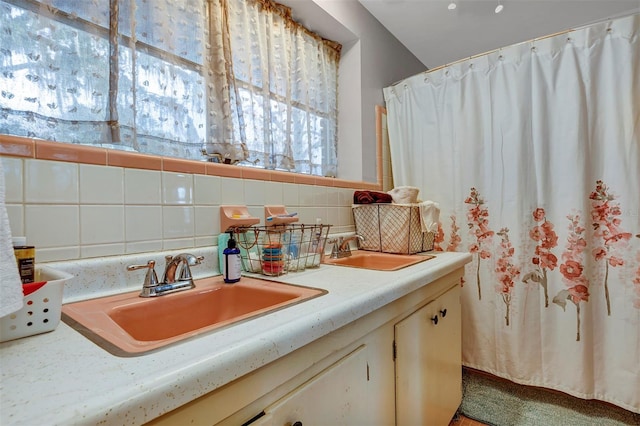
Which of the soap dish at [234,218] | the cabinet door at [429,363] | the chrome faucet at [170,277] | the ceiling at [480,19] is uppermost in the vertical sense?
the ceiling at [480,19]

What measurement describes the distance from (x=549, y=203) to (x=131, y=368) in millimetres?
1805

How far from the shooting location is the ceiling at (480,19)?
73.1 inches

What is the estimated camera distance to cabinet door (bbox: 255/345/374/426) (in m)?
0.57

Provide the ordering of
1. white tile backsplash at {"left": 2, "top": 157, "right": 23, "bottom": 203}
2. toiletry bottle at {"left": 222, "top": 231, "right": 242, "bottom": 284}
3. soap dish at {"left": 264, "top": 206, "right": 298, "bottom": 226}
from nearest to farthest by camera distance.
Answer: white tile backsplash at {"left": 2, "top": 157, "right": 23, "bottom": 203} < toiletry bottle at {"left": 222, "top": 231, "right": 242, "bottom": 284} < soap dish at {"left": 264, "top": 206, "right": 298, "bottom": 226}

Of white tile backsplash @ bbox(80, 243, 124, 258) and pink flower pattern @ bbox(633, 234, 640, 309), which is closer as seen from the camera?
white tile backsplash @ bbox(80, 243, 124, 258)

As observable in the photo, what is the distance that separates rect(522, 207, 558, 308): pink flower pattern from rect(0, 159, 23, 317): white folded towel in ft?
6.23

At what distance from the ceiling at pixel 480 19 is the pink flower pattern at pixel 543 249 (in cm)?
128

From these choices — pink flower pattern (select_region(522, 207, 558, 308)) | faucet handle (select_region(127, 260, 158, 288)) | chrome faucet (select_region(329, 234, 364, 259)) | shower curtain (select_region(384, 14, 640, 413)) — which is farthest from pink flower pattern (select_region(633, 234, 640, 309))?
faucet handle (select_region(127, 260, 158, 288))

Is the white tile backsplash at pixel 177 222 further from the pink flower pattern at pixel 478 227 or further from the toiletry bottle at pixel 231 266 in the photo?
the pink flower pattern at pixel 478 227

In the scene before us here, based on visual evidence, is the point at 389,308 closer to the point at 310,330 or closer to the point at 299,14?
the point at 310,330

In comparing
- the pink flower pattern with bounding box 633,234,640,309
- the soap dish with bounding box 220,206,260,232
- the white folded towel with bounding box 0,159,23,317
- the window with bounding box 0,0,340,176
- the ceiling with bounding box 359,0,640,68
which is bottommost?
the pink flower pattern with bounding box 633,234,640,309

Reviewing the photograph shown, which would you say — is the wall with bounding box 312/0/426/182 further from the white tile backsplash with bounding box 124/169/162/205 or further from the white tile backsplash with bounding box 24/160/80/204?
the white tile backsplash with bounding box 24/160/80/204

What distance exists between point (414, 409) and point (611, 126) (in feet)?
4.90

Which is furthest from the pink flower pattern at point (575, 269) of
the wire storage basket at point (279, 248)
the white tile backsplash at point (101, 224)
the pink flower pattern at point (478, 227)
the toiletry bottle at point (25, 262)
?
the toiletry bottle at point (25, 262)
